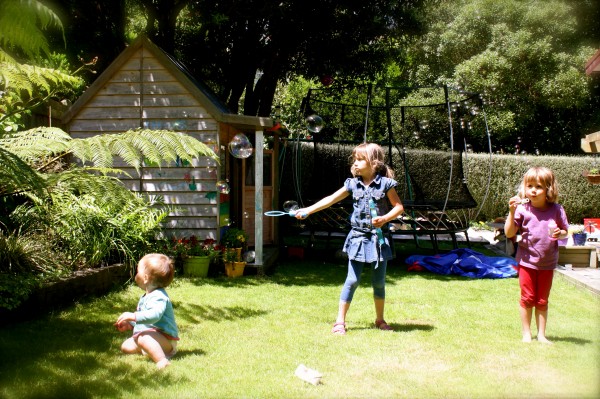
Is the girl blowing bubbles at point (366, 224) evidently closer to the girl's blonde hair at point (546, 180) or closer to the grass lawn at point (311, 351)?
the grass lawn at point (311, 351)

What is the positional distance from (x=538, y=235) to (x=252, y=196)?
19.1 ft

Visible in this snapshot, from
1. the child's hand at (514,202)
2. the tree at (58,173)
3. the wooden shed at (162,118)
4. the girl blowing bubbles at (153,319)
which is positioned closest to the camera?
the girl blowing bubbles at (153,319)

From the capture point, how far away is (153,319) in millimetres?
3441

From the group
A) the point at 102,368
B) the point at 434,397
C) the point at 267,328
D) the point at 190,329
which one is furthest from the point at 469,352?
the point at 102,368

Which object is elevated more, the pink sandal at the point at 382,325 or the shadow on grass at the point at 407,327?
the pink sandal at the point at 382,325

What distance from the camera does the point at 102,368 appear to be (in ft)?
11.0

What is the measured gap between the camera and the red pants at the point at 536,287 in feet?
13.1

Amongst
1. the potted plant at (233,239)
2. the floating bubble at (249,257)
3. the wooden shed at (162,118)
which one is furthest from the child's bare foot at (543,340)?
the wooden shed at (162,118)

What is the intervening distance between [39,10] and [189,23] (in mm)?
8327

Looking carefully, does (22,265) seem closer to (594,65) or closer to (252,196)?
(252,196)

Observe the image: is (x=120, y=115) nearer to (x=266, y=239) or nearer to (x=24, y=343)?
(x=266, y=239)

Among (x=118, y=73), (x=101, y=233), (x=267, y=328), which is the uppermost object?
(x=118, y=73)

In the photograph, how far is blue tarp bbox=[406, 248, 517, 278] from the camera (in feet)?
24.2

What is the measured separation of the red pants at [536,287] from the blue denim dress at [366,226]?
1.00 metres
